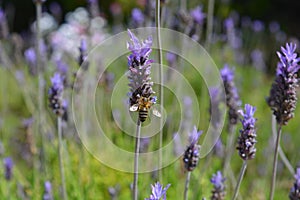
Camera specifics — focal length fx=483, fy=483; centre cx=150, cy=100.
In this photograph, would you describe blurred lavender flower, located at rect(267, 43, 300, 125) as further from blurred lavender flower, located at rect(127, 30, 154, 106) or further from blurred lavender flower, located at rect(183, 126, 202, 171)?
blurred lavender flower, located at rect(127, 30, 154, 106)

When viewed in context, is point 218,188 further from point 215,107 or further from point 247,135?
point 215,107

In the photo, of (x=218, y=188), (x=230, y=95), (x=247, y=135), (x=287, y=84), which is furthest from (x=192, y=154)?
(x=230, y=95)

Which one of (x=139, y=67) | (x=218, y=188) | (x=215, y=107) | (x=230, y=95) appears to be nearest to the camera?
(x=139, y=67)

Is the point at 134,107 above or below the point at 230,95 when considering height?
below

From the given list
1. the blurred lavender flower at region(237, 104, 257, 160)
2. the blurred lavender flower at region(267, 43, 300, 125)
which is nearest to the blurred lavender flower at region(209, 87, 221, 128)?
the blurred lavender flower at region(267, 43, 300, 125)

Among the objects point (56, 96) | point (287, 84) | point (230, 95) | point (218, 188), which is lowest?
point (218, 188)

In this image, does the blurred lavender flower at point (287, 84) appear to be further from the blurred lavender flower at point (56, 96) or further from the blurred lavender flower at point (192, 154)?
the blurred lavender flower at point (56, 96)
